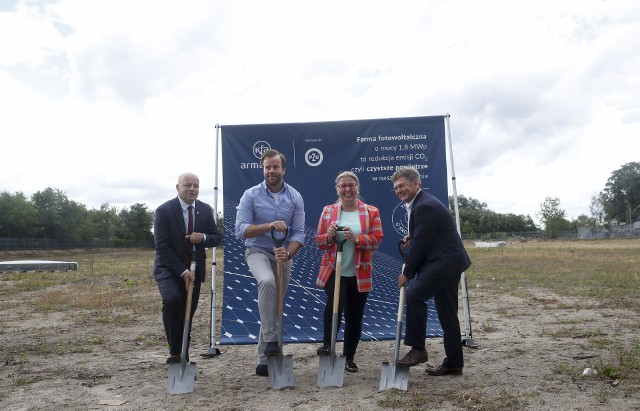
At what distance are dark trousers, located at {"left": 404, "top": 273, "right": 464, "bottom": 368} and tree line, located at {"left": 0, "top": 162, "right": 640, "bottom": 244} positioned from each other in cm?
6446

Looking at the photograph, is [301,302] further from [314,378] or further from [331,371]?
[331,371]

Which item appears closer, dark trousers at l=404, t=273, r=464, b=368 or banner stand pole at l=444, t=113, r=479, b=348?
dark trousers at l=404, t=273, r=464, b=368

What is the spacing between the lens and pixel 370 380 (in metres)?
5.04

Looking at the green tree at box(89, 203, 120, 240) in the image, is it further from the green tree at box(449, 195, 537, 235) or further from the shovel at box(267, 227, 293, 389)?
the shovel at box(267, 227, 293, 389)

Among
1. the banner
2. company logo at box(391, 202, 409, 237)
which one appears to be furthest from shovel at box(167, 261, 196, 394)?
company logo at box(391, 202, 409, 237)

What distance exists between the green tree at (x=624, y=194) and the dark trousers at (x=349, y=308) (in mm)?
118967

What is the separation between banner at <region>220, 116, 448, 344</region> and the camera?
680 centimetres

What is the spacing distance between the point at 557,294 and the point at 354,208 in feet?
25.9

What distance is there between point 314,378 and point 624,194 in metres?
122

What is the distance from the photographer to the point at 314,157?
6.92 m

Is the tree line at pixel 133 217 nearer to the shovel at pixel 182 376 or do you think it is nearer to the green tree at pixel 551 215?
the green tree at pixel 551 215

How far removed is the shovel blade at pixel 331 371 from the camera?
4.85 metres

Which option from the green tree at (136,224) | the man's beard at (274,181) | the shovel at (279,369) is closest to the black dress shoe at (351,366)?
the shovel at (279,369)

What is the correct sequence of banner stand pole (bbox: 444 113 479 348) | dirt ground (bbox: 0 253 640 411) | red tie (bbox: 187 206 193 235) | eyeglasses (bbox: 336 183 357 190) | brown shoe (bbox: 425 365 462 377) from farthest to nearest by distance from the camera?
1. banner stand pole (bbox: 444 113 479 348)
2. red tie (bbox: 187 206 193 235)
3. eyeglasses (bbox: 336 183 357 190)
4. brown shoe (bbox: 425 365 462 377)
5. dirt ground (bbox: 0 253 640 411)
